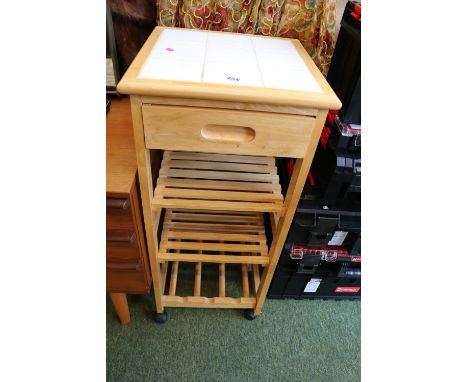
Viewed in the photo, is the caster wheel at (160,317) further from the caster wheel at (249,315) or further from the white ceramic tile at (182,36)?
the white ceramic tile at (182,36)

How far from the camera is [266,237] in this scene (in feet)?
3.81

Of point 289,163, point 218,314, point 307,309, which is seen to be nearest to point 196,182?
point 289,163

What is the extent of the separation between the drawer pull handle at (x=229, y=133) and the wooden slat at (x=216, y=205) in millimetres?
225

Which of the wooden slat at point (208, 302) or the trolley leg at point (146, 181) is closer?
the trolley leg at point (146, 181)

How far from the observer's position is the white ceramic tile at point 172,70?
1.97 feet

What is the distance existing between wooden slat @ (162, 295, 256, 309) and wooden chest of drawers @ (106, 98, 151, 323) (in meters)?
0.15

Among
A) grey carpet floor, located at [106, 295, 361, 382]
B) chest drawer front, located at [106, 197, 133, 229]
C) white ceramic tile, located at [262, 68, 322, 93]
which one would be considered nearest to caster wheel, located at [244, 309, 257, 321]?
grey carpet floor, located at [106, 295, 361, 382]

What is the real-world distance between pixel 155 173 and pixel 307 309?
0.84 meters

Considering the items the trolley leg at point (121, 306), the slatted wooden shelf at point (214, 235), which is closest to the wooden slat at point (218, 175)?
the slatted wooden shelf at point (214, 235)

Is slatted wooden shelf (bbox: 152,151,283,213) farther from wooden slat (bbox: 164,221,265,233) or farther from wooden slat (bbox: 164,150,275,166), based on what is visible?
wooden slat (bbox: 164,221,265,233)

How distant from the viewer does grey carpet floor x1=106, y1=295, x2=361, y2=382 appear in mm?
1070

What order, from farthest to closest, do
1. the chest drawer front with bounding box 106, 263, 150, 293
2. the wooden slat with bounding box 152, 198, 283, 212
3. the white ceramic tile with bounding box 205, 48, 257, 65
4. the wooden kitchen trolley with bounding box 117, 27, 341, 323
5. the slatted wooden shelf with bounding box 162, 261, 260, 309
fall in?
the slatted wooden shelf with bounding box 162, 261, 260, 309, the chest drawer front with bounding box 106, 263, 150, 293, the wooden slat with bounding box 152, 198, 283, 212, the white ceramic tile with bounding box 205, 48, 257, 65, the wooden kitchen trolley with bounding box 117, 27, 341, 323

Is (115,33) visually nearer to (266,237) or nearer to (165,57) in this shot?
(165,57)

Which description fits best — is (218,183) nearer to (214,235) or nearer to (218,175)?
(218,175)
